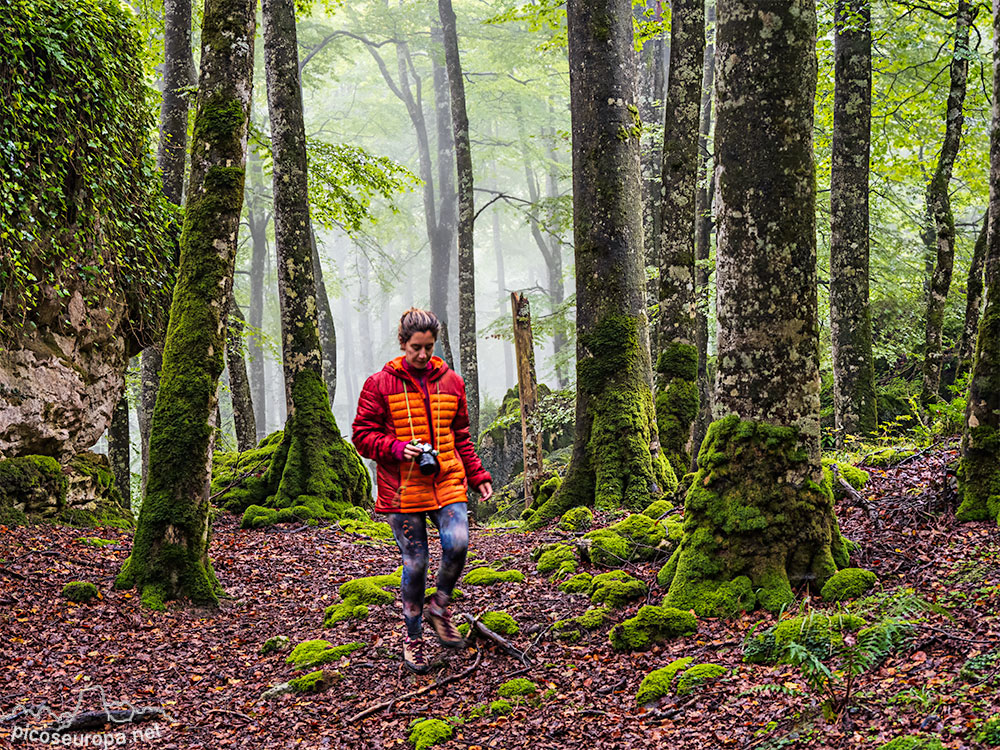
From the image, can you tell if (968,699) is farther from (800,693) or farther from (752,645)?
(752,645)

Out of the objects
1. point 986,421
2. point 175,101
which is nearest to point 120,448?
point 175,101

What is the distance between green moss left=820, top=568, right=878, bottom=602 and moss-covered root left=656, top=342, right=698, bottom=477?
4.71 m

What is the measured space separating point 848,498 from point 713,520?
2.06 meters

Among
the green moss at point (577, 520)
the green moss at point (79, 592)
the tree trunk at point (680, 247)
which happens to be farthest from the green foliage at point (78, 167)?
the tree trunk at point (680, 247)

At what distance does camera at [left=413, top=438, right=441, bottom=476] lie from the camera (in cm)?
479

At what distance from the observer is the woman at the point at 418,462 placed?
16.3 feet

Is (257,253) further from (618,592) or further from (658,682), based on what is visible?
(658,682)

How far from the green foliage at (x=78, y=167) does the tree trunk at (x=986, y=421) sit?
8357mm

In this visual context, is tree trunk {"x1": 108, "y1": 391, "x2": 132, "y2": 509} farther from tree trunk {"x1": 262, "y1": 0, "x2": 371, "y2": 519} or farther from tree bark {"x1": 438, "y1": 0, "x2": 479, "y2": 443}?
tree bark {"x1": 438, "y1": 0, "x2": 479, "y2": 443}

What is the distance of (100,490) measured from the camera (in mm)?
9367

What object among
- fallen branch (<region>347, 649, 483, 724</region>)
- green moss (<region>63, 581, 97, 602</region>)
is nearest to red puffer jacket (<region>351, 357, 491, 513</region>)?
fallen branch (<region>347, 649, 483, 724</region>)

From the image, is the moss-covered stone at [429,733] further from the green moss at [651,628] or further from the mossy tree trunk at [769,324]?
the mossy tree trunk at [769,324]

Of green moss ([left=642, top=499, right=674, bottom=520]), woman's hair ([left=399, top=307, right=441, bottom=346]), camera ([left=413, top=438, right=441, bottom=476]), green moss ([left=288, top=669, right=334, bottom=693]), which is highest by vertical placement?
→ woman's hair ([left=399, top=307, right=441, bottom=346])

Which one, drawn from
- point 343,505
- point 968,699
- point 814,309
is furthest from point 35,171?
point 968,699
